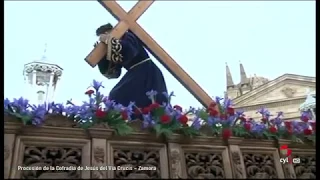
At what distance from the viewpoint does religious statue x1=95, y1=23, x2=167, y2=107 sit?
9.24 ft

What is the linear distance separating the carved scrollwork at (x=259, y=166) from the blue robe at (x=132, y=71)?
0.89 m

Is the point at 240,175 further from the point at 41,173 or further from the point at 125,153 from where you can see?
the point at 41,173

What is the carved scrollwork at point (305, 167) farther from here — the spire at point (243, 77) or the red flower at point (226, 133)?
the spire at point (243, 77)

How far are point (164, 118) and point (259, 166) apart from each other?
789 millimetres

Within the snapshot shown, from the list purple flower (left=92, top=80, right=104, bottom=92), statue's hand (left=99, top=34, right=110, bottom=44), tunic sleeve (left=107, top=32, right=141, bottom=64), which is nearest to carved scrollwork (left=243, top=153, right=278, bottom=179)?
purple flower (left=92, top=80, right=104, bottom=92)

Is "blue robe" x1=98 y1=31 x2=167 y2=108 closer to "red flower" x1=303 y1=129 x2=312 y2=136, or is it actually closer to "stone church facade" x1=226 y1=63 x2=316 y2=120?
"red flower" x1=303 y1=129 x2=312 y2=136

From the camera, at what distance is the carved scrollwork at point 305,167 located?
233 centimetres

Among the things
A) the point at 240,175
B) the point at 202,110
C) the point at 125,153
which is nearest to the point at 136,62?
the point at 202,110

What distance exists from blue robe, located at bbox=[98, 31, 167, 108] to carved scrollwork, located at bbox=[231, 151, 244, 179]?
0.82m

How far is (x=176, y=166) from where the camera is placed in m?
1.96

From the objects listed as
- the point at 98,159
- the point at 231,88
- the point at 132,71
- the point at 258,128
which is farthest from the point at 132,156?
the point at 231,88

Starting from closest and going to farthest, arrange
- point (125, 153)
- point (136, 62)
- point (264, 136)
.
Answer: point (125, 153) < point (264, 136) < point (136, 62)

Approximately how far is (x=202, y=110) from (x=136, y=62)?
3.31ft

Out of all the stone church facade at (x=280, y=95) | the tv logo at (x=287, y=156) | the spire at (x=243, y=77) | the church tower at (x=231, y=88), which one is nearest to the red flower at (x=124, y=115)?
the tv logo at (x=287, y=156)
